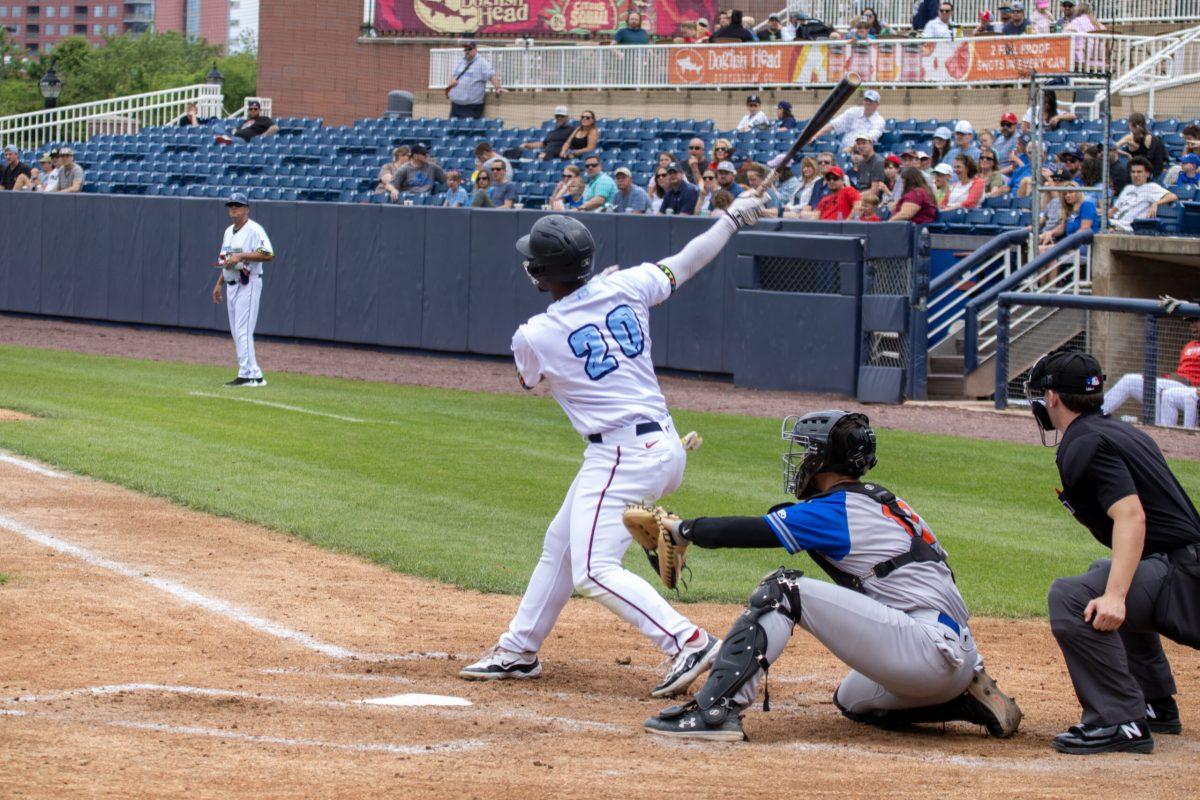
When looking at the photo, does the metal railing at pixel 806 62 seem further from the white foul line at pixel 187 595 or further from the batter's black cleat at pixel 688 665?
the batter's black cleat at pixel 688 665

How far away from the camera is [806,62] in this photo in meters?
26.8

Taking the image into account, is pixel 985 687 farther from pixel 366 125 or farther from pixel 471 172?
pixel 366 125

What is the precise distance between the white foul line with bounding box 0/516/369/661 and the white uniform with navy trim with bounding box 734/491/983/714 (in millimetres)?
2110

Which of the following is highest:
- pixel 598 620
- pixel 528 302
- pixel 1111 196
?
pixel 1111 196

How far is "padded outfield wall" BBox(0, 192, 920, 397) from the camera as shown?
17109mm

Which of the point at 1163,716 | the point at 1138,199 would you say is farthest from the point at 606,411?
the point at 1138,199

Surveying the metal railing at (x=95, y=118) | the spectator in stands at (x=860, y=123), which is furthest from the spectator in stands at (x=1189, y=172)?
the metal railing at (x=95, y=118)

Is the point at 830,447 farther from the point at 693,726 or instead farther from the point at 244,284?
the point at 244,284

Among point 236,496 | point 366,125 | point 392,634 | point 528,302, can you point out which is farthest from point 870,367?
point 366,125

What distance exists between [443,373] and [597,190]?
3.04 metres

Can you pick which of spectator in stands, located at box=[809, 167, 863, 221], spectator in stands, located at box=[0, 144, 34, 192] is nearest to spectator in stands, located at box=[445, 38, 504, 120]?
spectator in stands, located at box=[0, 144, 34, 192]

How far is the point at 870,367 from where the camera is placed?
16609mm

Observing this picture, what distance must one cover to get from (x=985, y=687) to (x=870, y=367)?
1137cm

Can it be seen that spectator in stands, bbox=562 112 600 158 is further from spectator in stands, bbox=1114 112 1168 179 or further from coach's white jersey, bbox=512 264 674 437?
coach's white jersey, bbox=512 264 674 437
